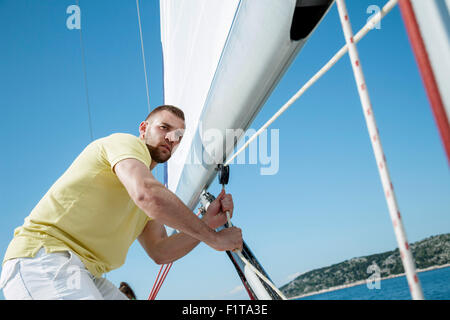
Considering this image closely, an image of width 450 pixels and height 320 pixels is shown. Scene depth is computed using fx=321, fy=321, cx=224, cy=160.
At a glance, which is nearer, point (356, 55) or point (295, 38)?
point (356, 55)

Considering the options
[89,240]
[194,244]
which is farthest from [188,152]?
[89,240]

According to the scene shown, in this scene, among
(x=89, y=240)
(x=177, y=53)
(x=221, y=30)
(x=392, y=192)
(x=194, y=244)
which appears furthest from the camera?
(x=177, y=53)

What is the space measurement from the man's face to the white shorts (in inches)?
16.8

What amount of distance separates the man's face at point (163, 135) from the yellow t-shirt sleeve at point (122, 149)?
204 millimetres

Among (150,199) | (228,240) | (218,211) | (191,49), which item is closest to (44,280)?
(150,199)

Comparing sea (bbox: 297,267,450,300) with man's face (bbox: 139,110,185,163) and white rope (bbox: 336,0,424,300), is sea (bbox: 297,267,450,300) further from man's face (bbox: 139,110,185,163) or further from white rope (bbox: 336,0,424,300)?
white rope (bbox: 336,0,424,300)

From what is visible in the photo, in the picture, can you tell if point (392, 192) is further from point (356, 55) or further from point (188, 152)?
point (188, 152)

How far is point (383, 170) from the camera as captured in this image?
360mm

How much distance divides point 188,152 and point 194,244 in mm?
505

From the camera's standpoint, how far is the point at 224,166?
4.57 feet

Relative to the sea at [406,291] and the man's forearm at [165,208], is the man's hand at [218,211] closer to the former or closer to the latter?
the man's forearm at [165,208]

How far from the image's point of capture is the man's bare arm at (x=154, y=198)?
2.33 ft
